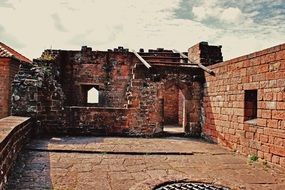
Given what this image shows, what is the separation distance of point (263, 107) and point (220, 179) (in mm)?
2403

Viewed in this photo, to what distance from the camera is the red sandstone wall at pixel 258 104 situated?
5.81m

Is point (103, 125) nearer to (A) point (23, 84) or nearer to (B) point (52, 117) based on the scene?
(B) point (52, 117)

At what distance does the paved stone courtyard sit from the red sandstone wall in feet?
1.40

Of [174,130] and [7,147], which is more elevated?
[7,147]

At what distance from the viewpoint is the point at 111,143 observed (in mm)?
8023

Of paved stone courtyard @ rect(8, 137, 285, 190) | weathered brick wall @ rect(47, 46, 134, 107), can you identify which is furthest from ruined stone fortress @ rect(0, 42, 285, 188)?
weathered brick wall @ rect(47, 46, 134, 107)

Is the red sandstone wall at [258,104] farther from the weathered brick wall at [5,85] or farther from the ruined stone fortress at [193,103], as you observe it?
the weathered brick wall at [5,85]

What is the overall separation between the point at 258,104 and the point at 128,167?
337cm

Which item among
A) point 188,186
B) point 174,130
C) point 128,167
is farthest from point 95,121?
point 188,186

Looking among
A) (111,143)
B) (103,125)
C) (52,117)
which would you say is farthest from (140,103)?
(52,117)

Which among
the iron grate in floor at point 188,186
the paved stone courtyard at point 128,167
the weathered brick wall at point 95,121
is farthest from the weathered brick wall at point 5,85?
the iron grate in floor at point 188,186

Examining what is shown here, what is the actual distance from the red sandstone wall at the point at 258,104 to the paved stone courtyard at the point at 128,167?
1.40 feet

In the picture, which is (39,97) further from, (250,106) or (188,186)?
(250,106)

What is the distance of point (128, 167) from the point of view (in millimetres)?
5441
